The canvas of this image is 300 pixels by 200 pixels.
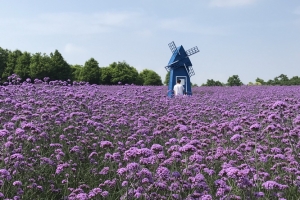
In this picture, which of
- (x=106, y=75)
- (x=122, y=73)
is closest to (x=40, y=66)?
(x=106, y=75)

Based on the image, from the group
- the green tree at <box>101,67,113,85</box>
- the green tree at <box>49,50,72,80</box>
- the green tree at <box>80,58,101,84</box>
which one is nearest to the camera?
the green tree at <box>49,50,72,80</box>

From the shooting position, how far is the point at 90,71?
166ft

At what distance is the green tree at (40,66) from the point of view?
1869 inches

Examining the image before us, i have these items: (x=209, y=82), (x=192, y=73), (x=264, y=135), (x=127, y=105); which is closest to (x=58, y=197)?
(x=264, y=135)

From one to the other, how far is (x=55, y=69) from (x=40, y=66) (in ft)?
6.35

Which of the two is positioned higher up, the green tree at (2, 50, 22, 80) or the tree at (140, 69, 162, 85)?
the green tree at (2, 50, 22, 80)

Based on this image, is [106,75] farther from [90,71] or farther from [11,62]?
[11,62]

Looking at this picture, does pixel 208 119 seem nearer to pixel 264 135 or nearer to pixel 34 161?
pixel 264 135

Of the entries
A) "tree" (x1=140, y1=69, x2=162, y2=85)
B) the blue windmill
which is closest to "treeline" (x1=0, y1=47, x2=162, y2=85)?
"tree" (x1=140, y1=69, x2=162, y2=85)

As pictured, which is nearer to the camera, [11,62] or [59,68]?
[59,68]

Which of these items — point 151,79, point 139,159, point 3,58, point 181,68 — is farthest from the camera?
point 151,79

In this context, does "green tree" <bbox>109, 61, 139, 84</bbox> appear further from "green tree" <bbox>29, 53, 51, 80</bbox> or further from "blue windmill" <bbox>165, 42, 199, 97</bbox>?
"blue windmill" <bbox>165, 42, 199, 97</bbox>

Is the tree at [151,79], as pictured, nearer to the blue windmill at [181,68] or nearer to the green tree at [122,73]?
the green tree at [122,73]

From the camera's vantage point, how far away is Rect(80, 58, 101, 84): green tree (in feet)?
165
